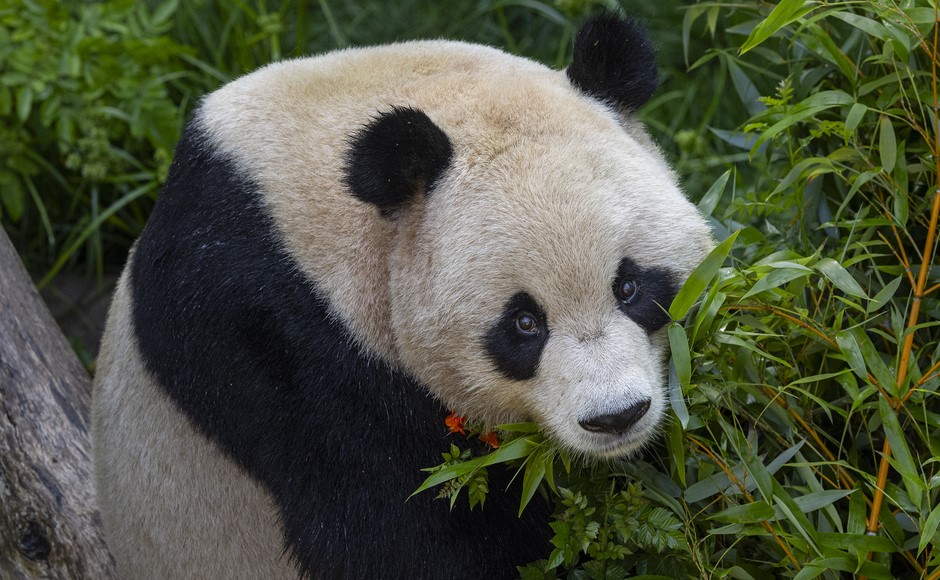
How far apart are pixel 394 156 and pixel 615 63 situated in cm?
64

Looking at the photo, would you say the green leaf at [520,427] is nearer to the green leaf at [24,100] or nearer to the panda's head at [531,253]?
the panda's head at [531,253]

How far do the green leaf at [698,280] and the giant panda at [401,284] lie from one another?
11cm

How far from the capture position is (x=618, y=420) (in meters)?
2.15

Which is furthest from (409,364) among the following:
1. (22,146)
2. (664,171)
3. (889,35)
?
(22,146)

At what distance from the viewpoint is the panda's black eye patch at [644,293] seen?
235 centimetres

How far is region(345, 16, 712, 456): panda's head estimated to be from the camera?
227cm

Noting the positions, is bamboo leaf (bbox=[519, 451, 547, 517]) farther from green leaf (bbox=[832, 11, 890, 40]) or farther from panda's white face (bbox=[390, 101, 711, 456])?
green leaf (bbox=[832, 11, 890, 40])

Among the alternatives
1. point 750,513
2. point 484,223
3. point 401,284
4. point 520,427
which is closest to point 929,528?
point 750,513

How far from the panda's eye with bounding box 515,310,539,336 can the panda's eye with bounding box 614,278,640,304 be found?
0.19 meters

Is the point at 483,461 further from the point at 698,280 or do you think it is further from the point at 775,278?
the point at 775,278

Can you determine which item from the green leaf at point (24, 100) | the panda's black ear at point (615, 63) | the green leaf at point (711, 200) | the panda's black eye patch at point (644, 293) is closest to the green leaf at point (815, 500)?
the panda's black eye patch at point (644, 293)

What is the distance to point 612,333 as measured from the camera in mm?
2273

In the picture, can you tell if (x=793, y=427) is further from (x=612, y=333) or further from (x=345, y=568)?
(x=345, y=568)

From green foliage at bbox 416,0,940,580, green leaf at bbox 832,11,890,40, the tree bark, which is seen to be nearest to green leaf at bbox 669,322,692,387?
green foliage at bbox 416,0,940,580
